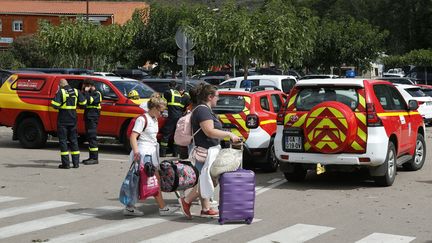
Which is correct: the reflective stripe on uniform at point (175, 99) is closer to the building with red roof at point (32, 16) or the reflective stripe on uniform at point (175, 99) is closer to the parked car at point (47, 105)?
the parked car at point (47, 105)

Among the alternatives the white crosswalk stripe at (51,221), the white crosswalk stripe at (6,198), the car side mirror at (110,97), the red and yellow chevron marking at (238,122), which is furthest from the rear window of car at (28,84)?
the white crosswalk stripe at (51,221)

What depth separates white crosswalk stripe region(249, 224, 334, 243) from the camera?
7.74m

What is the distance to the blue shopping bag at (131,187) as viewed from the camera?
29.3ft

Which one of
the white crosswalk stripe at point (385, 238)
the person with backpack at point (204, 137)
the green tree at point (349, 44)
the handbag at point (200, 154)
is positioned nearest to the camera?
the white crosswalk stripe at point (385, 238)

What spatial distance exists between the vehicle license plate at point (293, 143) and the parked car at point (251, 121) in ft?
3.99

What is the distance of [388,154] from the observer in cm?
1127

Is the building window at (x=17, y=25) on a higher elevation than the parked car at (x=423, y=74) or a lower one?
higher

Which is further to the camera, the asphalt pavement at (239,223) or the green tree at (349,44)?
the green tree at (349,44)

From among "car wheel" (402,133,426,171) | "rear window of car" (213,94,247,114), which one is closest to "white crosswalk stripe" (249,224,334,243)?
"rear window of car" (213,94,247,114)

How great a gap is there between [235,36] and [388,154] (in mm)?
14789

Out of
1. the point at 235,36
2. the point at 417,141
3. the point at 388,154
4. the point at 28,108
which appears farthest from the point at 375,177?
the point at 235,36

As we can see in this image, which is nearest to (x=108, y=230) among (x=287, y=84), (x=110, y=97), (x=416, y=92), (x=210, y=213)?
(x=210, y=213)

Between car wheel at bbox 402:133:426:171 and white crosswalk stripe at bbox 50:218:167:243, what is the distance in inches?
252

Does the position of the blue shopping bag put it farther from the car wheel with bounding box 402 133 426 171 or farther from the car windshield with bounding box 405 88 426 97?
the car windshield with bounding box 405 88 426 97
